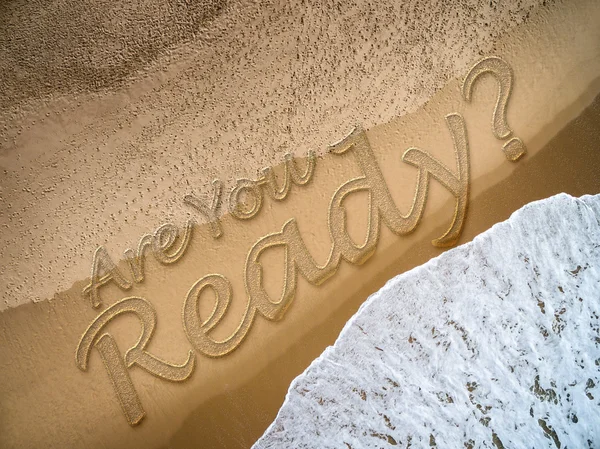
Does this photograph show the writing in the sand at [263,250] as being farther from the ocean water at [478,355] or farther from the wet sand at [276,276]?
the ocean water at [478,355]

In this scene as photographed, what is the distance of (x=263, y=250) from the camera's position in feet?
5.73

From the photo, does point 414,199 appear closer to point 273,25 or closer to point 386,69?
point 386,69

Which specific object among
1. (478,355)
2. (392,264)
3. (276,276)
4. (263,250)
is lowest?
(478,355)

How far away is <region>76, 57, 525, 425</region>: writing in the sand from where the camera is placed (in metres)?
1.72

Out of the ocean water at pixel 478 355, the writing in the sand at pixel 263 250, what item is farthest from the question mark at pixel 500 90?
the ocean water at pixel 478 355

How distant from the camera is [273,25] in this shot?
5.83 feet

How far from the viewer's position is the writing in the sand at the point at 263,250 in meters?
1.72

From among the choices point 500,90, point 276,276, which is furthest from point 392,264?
point 500,90

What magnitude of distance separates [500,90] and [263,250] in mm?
1036

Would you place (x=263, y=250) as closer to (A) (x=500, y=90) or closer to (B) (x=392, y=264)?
(B) (x=392, y=264)

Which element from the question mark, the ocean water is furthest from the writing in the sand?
the ocean water

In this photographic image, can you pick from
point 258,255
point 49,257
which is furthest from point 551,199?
point 49,257

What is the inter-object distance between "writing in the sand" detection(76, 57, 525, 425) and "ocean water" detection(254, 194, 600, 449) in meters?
0.19

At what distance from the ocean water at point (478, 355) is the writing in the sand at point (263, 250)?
19cm
